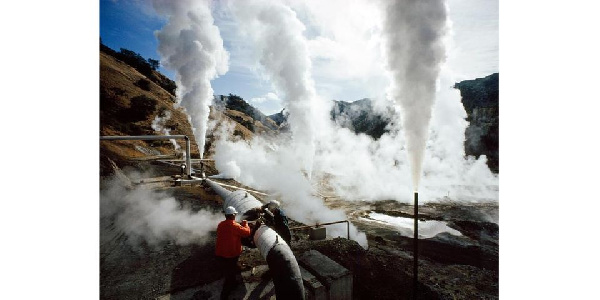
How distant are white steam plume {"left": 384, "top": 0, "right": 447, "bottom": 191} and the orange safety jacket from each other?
2881 mm

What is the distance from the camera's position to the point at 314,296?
12.0 ft

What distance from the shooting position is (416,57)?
4.43m

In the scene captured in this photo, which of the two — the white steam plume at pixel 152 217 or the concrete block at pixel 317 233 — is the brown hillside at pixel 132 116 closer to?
the white steam plume at pixel 152 217

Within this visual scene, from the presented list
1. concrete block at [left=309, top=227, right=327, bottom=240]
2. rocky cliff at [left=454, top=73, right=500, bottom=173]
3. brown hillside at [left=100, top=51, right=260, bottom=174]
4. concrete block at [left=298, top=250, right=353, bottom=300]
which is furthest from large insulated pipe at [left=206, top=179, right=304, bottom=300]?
rocky cliff at [left=454, top=73, right=500, bottom=173]

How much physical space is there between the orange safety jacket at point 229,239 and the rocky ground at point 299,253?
2.27 feet

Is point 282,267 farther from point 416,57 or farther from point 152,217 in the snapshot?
point 152,217

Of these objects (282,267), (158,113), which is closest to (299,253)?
(282,267)

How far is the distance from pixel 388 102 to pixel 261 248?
28.4 meters

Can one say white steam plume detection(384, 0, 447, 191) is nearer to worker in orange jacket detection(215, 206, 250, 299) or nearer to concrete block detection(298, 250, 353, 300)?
concrete block detection(298, 250, 353, 300)

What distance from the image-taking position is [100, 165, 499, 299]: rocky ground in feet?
13.3

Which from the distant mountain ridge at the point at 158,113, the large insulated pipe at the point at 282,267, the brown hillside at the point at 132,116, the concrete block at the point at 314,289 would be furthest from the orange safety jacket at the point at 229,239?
the distant mountain ridge at the point at 158,113

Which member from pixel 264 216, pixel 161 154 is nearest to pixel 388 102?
pixel 161 154

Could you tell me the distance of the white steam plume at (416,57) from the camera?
4.38 metres

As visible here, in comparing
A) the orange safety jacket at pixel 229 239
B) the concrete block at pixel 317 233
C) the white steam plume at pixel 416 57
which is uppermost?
the white steam plume at pixel 416 57
